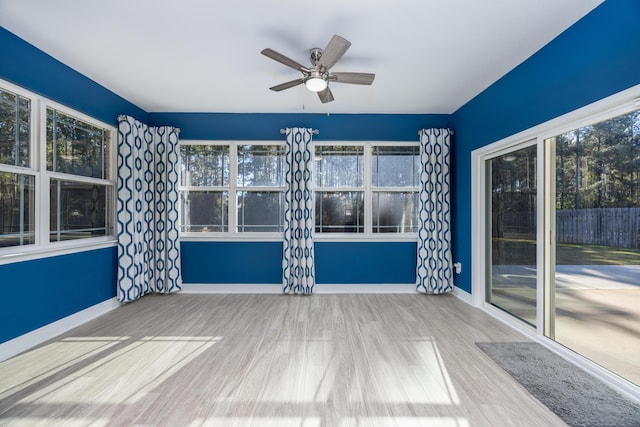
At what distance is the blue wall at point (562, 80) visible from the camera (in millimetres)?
1838

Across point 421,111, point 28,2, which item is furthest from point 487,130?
point 28,2

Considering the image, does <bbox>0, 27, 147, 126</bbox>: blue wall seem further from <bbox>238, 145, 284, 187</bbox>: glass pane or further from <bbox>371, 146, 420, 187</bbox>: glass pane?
<bbox>371, 146, 420, 187</bbox>: glass pane

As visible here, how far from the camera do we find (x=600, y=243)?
207cm

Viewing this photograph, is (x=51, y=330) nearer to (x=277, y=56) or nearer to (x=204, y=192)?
(x=204, y=192)

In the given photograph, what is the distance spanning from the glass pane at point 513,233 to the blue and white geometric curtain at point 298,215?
2.36 metres

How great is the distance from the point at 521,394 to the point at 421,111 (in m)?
3.59

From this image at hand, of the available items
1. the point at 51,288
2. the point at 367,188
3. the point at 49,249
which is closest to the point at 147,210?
the point at 49,249

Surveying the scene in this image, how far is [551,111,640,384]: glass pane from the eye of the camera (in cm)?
190

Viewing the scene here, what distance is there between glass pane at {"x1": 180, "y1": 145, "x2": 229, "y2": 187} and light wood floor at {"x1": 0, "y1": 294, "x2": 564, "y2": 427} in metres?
1.96

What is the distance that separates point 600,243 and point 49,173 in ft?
16.0

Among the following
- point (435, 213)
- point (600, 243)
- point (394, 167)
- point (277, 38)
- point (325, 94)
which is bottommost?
point (600, 243)

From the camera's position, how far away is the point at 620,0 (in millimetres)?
1845

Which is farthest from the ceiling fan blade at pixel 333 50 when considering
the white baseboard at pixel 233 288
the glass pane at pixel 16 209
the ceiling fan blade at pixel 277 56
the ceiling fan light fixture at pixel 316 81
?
the white baseboard at pixel 233 288

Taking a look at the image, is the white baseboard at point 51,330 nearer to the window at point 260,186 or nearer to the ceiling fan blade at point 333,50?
the window at point 260,186
